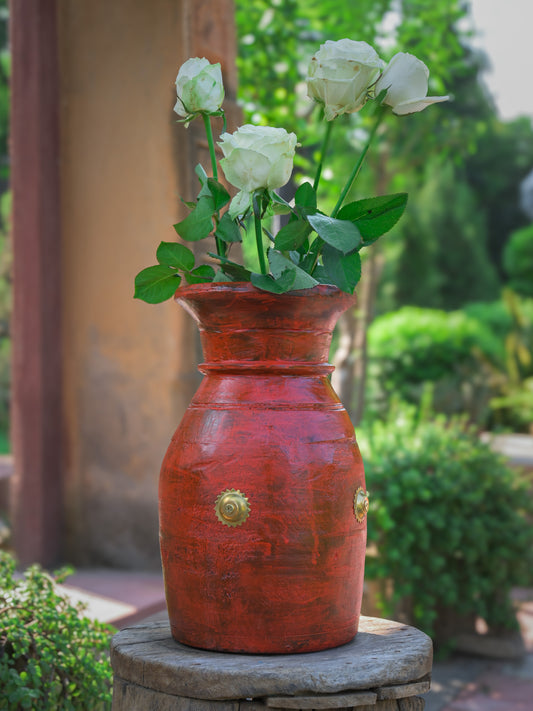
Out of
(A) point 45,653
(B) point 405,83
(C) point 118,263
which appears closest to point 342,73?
(B) point 405,83

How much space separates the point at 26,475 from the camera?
2.96 m

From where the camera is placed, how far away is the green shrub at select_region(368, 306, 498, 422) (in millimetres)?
7184

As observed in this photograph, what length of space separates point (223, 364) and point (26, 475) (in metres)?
1.96

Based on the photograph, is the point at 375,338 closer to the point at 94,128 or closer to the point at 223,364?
the point at 94,128

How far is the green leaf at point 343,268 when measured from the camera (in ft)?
3.99

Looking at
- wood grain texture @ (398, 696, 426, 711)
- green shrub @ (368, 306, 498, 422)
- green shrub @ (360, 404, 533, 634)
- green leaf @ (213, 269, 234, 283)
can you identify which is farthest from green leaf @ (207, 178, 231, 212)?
green shrub @ (368, 306, 498, 422)

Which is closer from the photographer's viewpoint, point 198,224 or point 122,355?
point 198,224

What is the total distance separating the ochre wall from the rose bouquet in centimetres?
157

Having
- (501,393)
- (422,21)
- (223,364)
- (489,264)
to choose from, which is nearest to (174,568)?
(223,364)

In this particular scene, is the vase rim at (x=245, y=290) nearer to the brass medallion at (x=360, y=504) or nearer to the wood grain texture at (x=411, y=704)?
the brass medallion at (x=360, y=504)

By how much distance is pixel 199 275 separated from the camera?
1282 millimetres

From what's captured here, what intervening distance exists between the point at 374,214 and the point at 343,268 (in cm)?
10

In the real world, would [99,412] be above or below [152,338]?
below

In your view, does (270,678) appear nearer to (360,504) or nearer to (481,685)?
(360,504)
